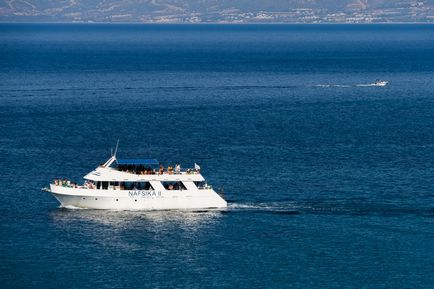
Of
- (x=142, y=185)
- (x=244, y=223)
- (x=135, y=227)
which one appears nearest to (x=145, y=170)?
(x=142, y=185)

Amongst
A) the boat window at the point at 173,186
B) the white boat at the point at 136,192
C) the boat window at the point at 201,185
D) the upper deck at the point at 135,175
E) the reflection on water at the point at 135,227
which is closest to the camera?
the reflection on water at the point at 135,227

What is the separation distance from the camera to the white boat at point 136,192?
126 m

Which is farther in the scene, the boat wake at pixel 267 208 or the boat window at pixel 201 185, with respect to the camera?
the boat window at pixel 201 185

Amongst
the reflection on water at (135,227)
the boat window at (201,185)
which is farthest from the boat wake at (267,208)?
the boat window at (201,185)

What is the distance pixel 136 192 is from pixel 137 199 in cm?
81

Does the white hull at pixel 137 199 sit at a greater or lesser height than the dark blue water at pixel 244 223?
greater

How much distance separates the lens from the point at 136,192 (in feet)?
415

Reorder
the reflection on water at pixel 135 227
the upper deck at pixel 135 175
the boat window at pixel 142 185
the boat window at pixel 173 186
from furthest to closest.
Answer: the boat window at pixel 173 186 < the boat window at pixel 142 185 < the upper deck at pixel 135 175 < the reflection on water at pixel 135 227

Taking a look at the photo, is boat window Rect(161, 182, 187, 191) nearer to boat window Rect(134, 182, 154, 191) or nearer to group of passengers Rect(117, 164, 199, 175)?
group of passengers Rect(117, 164, 199, 175)

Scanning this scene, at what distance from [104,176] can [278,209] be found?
2030cm

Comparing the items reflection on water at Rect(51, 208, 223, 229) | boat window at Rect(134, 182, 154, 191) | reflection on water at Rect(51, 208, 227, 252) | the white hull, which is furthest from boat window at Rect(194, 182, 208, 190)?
boat window at Rect(134, 182, 154, 191)

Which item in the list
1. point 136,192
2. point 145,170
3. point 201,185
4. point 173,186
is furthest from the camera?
point 145,170

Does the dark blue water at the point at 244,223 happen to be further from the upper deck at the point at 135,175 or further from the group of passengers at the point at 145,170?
the group of passengers at the point at 145,170

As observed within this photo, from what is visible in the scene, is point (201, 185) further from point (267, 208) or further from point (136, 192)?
point (267, 208)
